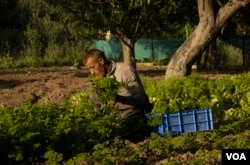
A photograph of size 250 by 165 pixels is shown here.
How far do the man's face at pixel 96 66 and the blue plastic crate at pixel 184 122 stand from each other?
83 cm

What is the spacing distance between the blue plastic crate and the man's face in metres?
0.83

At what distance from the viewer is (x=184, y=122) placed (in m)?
7.32

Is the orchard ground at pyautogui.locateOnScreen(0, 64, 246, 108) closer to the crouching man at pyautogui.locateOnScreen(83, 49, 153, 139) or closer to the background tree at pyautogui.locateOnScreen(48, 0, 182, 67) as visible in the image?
the background tree at pyautogui.locateOnScreen(48, 0, 182, 67)

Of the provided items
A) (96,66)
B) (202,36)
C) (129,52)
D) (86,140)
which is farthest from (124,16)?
(86,140)

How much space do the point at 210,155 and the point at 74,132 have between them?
62.3 inches

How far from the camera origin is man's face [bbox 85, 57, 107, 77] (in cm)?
700

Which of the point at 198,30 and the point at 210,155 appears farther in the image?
the point at 198,30

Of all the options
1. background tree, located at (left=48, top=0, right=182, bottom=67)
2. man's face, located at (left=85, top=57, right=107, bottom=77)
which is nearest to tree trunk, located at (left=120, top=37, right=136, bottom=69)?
background tree, located at (left=48, top=0, right=182, bottom=67)

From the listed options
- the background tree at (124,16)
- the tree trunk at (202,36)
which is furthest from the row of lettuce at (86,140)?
the background tree at (124,16)

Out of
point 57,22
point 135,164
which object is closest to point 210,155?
point 135,164

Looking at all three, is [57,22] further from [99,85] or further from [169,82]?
[99,85]

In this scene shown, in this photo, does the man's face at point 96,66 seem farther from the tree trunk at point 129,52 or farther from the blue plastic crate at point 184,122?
the tree trunk at point 129,52

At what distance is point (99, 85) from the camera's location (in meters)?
6.55

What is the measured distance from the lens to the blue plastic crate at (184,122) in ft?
23.5
